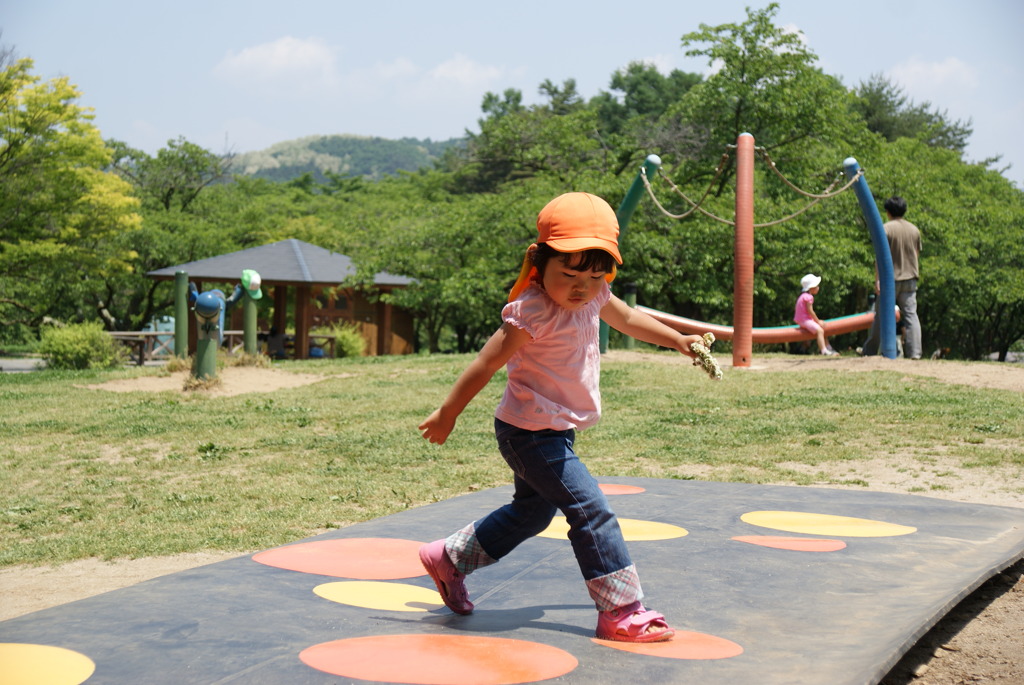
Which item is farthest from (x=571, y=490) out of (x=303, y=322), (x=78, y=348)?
→ (x=303, y=322)

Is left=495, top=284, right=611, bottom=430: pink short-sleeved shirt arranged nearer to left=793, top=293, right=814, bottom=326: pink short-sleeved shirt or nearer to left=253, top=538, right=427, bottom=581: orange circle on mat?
left=253, top=538, right=427, bottom=581: orange circle on mat

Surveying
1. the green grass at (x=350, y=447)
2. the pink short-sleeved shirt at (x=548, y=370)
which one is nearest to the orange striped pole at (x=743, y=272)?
the green grass at (x=350, y=447)

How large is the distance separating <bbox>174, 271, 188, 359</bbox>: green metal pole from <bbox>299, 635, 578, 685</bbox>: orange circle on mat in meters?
12.1

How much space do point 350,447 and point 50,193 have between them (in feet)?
49.9

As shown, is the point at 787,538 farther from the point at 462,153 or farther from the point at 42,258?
the point at 462,153

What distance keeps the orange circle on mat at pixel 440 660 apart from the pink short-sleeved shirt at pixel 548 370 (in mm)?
675

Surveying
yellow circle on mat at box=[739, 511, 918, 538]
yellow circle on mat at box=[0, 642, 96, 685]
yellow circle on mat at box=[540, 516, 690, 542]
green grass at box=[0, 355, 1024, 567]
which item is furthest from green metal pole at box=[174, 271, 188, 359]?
yellow circle on mat at box=[0, 642, 96, 685]

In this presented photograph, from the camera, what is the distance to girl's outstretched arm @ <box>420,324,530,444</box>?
282 centimetres

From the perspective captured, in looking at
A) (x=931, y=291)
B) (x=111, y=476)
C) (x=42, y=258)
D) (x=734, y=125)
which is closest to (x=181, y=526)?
(x=111, y=476)

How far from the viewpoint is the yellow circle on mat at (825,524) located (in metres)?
4.25

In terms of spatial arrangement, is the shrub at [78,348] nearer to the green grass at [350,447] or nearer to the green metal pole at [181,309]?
the green metal pole at [181,309]

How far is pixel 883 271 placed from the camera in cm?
1170

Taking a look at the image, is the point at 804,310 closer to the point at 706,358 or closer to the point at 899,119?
the point at 706,358

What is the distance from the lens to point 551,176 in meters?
24.5
